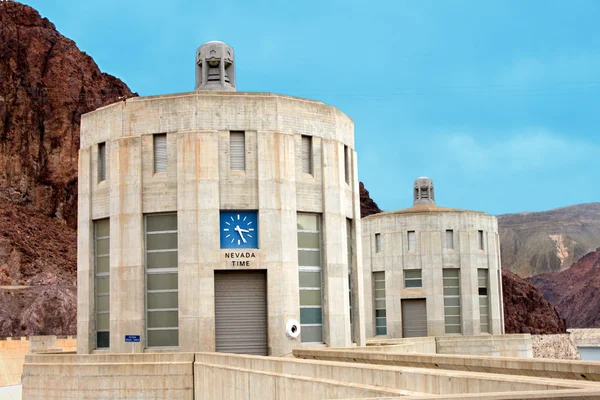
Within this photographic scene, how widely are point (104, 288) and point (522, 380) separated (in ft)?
77.1

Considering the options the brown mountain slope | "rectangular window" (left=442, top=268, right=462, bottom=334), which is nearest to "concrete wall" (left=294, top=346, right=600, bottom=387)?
"rectangular window" (left=442, top=268, right=462, bottom=334)

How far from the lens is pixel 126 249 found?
3309 centimetres

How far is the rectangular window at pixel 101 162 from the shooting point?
3516 centimetres

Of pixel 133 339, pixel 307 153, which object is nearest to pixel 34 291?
pixel 133 339

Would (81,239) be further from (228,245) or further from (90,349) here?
(228,245)

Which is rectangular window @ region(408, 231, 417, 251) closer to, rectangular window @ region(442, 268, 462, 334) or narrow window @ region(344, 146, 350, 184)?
rectangular window @ region(442, 268, 462, 334)

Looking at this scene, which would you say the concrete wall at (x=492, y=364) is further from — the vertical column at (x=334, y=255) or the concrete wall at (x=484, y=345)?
the concrete wall at (x=484, y=345)

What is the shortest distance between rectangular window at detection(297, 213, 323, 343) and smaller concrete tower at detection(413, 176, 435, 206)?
40037mm

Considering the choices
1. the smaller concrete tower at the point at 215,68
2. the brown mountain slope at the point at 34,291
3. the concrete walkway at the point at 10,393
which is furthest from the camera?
the brown mountain slope at the point at 34,291

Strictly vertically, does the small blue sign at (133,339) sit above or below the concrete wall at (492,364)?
above

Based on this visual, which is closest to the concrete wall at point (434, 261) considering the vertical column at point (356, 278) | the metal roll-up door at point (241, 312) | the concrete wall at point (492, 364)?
the vertical column at point (356, 278)

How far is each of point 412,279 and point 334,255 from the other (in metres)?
34.6

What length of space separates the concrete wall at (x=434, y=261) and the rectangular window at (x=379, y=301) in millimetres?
364

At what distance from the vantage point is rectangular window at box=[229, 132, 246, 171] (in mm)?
33000
